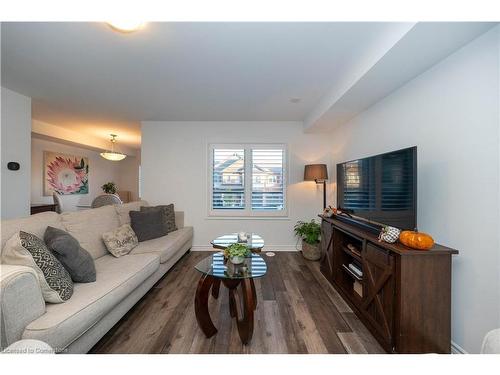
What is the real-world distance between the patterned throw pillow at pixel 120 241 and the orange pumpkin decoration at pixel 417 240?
106 inches

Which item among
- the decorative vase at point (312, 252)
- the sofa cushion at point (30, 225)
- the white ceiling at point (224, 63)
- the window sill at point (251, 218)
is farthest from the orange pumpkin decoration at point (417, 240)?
the sofa cushion at point (30, 225)

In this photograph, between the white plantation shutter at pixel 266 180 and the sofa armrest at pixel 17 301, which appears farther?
the white plantation shutter at pixel 266 180

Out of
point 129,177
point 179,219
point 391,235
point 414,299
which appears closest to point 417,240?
point 391,235

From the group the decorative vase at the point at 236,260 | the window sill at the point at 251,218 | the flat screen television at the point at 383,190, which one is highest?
the flat screen television at the point at 383,190

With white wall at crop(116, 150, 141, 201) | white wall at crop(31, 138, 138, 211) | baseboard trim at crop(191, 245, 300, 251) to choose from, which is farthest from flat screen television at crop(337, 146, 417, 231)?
white wall at crop(116, 150, 141, 201)

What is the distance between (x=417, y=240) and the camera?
141 centimetres

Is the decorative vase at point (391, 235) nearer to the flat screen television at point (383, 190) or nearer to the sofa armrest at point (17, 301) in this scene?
the flat screen television at point (383, 190)

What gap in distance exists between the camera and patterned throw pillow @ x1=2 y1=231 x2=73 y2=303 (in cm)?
130

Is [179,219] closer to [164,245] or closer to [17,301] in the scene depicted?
[164,245]

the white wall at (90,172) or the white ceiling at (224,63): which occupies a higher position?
the white ceiling at (224,63)

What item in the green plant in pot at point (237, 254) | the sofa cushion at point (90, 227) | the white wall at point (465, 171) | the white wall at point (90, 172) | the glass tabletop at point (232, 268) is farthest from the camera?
the white wall at point (90, 172)

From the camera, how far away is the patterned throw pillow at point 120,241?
226 centimetres
